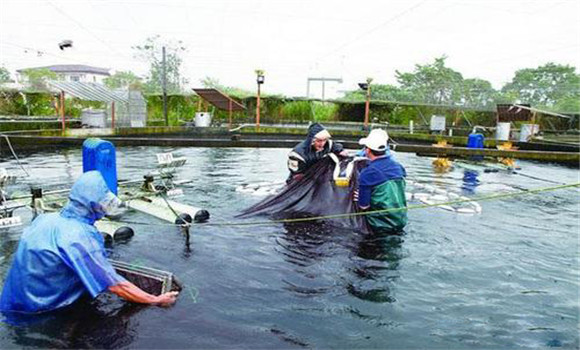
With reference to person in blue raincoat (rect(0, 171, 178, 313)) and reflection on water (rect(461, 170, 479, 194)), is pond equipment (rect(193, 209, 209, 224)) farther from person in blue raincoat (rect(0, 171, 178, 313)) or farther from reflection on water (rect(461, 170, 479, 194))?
reflection on water (rect(461, 170, 479, 194))

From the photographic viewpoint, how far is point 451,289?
4.90 m

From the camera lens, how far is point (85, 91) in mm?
18391

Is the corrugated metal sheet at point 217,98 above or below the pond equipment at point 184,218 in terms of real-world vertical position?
above

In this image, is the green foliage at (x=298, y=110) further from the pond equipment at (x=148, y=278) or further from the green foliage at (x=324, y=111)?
the pond equipment at (x=148, y=278)

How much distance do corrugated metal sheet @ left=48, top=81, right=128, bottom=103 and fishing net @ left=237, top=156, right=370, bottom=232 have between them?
13360 mm

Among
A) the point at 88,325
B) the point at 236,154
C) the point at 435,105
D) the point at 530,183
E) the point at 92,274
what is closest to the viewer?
the point at 92,274

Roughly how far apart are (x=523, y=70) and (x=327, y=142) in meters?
45.6

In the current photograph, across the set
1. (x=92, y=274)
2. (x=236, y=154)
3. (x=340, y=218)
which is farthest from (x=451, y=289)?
(x=236, y=154)

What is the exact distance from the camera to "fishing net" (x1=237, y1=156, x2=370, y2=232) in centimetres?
671

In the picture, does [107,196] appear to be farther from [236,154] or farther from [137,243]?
[236,154]

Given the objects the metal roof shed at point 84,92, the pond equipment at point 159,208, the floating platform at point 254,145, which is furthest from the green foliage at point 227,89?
the pond equipment at point 159,208

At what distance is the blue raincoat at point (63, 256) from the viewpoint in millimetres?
3424

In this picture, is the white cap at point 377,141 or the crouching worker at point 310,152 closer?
the white cap at point 377,141

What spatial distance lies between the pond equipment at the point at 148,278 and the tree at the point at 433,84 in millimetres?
27709
